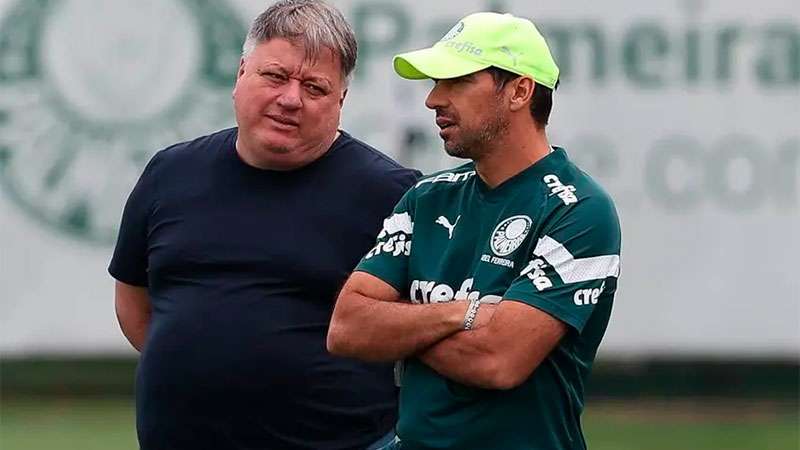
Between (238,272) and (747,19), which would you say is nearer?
(238,272)

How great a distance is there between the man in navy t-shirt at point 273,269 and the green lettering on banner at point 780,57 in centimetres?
638

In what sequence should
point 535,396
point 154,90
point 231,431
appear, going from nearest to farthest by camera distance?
point 535,396
point 231,431
point 154,90

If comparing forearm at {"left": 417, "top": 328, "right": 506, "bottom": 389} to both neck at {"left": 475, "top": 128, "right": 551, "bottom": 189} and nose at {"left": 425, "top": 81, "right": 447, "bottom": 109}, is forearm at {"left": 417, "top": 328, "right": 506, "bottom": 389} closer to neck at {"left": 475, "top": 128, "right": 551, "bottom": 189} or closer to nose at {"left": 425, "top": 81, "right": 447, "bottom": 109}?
neck at {"left": 475, "top": 128, "right": 551, "bottom": 189}

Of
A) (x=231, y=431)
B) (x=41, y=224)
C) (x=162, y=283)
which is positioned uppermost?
(x=162, y=283)

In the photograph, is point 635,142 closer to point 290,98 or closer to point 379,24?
point 379,24

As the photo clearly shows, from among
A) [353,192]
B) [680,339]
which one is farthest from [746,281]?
[353,192]

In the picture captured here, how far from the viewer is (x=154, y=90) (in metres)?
10.1

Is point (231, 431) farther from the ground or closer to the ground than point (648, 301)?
farther from the ground

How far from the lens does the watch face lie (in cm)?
1011

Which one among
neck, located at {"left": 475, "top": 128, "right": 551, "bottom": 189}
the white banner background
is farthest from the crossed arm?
the white banner background

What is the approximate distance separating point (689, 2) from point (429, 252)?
6.82 meters

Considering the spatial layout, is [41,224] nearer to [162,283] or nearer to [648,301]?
[648,301]

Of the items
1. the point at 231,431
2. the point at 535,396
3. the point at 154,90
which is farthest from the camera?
the point at 154,90

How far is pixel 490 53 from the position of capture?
3.71 meters
